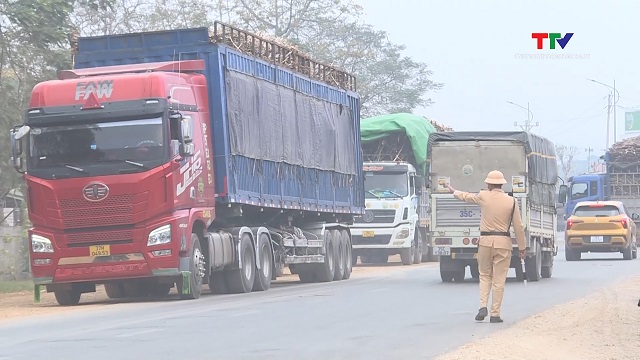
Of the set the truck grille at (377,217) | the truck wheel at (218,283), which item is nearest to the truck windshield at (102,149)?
the truck wheel at (218,283)

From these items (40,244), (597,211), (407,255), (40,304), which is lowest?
(407,255)

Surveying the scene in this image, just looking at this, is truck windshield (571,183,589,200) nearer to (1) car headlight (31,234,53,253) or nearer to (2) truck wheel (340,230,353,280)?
(2) truck wheel (340,230,353,280)

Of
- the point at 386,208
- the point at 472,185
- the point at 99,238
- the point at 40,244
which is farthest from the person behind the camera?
the point at 386,208

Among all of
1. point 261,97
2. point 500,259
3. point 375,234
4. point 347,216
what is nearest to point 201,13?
point 375,234

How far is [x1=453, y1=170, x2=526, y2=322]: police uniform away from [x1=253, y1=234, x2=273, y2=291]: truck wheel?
859cm

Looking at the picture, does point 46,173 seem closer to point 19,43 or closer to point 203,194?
point 203,194

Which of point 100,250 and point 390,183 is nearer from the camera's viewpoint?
point 100,250

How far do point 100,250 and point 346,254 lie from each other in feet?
37.6

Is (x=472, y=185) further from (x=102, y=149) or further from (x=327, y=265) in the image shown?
(x=102, y=149)

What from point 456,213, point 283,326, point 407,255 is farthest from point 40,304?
point 407,255

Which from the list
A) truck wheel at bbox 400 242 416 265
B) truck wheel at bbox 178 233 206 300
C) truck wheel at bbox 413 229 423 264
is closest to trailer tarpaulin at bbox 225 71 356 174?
truck wheel at bbox 178 233 206 300

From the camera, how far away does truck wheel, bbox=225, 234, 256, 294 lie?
921 inches

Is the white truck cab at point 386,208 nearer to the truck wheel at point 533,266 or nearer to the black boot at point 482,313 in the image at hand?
the truck wheel at point 533,266

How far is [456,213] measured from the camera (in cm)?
2623
